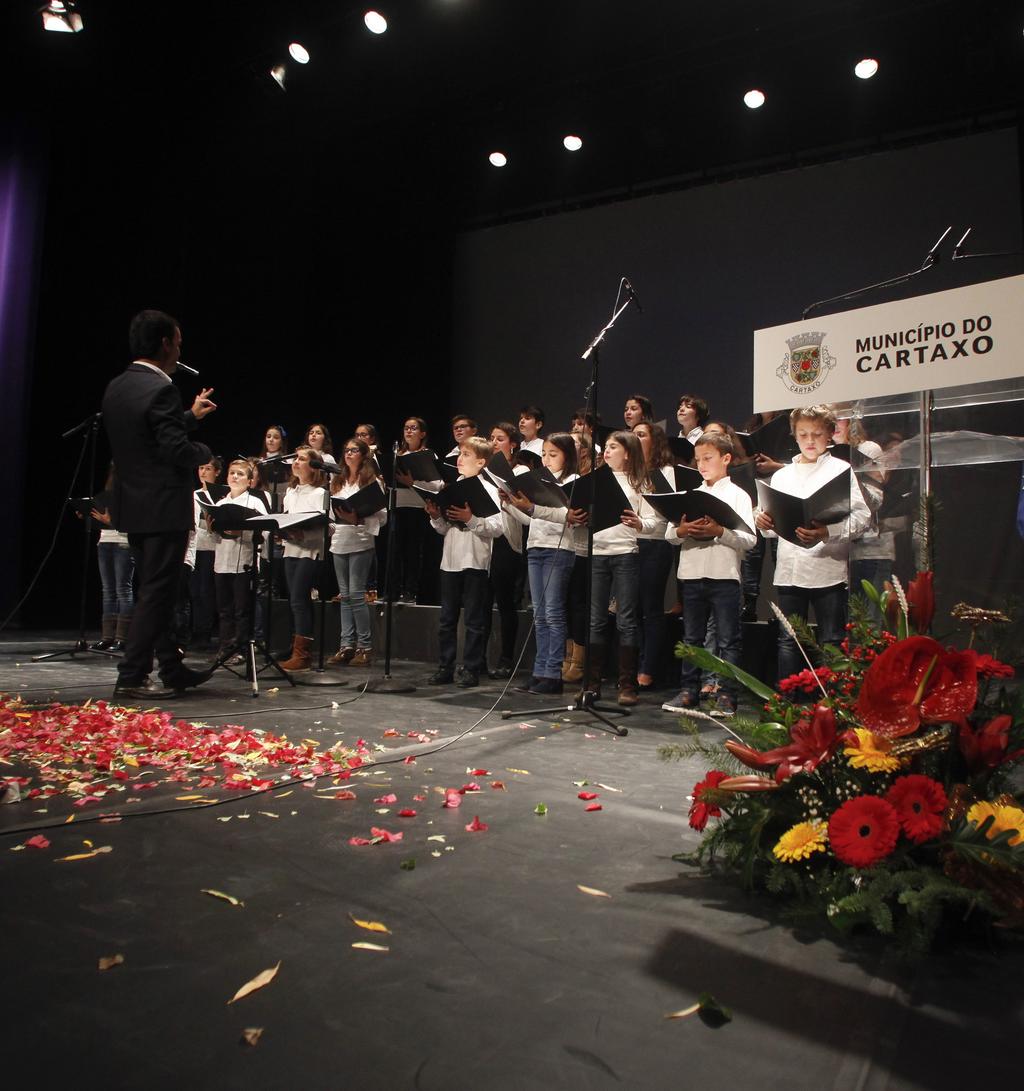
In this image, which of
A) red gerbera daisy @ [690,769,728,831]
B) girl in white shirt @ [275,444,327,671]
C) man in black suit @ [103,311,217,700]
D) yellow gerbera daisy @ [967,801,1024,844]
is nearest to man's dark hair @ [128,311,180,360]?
man in black suit @ [103,311,217,700]

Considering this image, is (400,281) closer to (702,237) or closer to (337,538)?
(702,237)

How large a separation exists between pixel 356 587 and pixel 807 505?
10.0 feet

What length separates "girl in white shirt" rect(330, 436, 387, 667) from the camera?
533 centimetres

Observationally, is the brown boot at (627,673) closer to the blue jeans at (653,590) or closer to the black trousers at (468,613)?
the blue jeans at (653,590)

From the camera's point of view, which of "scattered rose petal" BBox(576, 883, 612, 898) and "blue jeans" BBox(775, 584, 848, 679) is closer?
"scattered rose petal" BBox(576, 883, 612, 898)

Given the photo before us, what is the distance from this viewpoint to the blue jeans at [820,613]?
12.2 feet

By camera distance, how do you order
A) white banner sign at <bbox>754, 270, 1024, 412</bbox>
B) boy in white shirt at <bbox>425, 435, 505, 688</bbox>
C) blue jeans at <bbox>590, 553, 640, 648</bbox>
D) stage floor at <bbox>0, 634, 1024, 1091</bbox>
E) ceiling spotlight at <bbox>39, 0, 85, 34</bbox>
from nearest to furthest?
stage floor at <bbox>0, 634, 1024, 1091</bbox>, white banner sign at <bbox>754, 270, 1024, 412</bbox>, blue jeans at <bbox>590, 553, 640, 648</bbox>, boy in white shirt at <bbox>425, 435, 505, 688</bbox>, ceiling spotlight at <bbox>39, 0, 85, 34</bbox>

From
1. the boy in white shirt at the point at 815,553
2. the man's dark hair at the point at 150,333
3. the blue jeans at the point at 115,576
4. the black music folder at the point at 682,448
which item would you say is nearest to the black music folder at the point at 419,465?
the black music folder at the point at 682,448

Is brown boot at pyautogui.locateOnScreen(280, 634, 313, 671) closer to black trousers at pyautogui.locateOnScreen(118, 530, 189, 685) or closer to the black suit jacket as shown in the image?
black trousers at pyautogui.locateOnScreen(118, 530, 189, 685)

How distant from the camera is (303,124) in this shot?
284 inches

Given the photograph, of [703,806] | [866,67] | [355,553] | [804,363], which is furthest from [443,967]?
[866,67]

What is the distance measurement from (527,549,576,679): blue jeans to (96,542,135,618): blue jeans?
3367 mm

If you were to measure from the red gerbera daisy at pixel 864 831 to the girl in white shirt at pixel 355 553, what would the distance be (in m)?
4.17

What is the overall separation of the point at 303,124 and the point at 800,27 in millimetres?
4059
